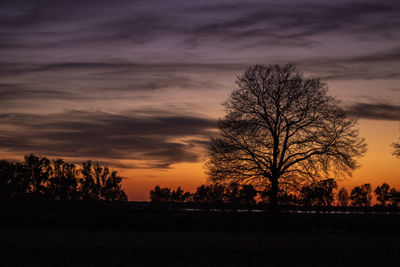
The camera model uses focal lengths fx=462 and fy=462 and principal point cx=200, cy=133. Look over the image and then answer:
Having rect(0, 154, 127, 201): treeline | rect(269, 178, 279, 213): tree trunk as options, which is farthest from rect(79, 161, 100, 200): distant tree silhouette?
rect(269, 178, 279, 213): tree trunk

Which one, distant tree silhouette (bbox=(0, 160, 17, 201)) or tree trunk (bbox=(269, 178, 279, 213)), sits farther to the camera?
distant tree silhouette (bbox=(0, 160, 17, 201))

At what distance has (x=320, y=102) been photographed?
3756 centimetres

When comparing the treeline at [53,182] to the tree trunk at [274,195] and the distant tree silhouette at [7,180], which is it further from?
the tree trunk at [274,195]

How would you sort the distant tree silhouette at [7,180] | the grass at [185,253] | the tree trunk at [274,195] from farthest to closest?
the distant tree silhouette at [7,180], the tree trunk at [274,195], the grass at [185,253]

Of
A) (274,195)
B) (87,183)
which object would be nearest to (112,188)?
(87,183)

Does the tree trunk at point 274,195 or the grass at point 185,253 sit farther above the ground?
the tree trunk at point 274,195

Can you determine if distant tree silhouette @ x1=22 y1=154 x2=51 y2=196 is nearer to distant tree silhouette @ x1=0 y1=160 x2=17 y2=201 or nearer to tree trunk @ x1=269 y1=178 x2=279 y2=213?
distant tree silhouette @ x1=0 y1=160 x2=17 y2=201

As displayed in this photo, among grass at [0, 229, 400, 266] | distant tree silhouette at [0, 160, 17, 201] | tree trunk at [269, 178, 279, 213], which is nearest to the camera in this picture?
grass at [0, 229, 400, 266]

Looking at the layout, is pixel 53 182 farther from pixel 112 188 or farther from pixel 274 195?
pixel 274 195

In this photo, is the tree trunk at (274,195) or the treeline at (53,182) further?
the treeline at (53,182)

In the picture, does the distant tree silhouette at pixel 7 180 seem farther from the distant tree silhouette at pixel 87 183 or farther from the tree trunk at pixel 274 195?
the tree trunk at pixel 274 195

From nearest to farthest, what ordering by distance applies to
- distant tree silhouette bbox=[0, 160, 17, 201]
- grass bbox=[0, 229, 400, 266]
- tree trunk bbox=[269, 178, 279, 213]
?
grass bbox=[0, 229, 400, 266], tree trunk bbox=[269, 178, 279, 213], distant tree silhouette bbox=[0, 160, 17, 201]

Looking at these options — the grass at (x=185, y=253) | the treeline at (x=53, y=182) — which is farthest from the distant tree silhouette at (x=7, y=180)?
the grass at (x=185, y=253)

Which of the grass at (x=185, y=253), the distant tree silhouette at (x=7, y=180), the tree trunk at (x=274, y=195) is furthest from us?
the distant tree silhouette at (x=7, y=180)
